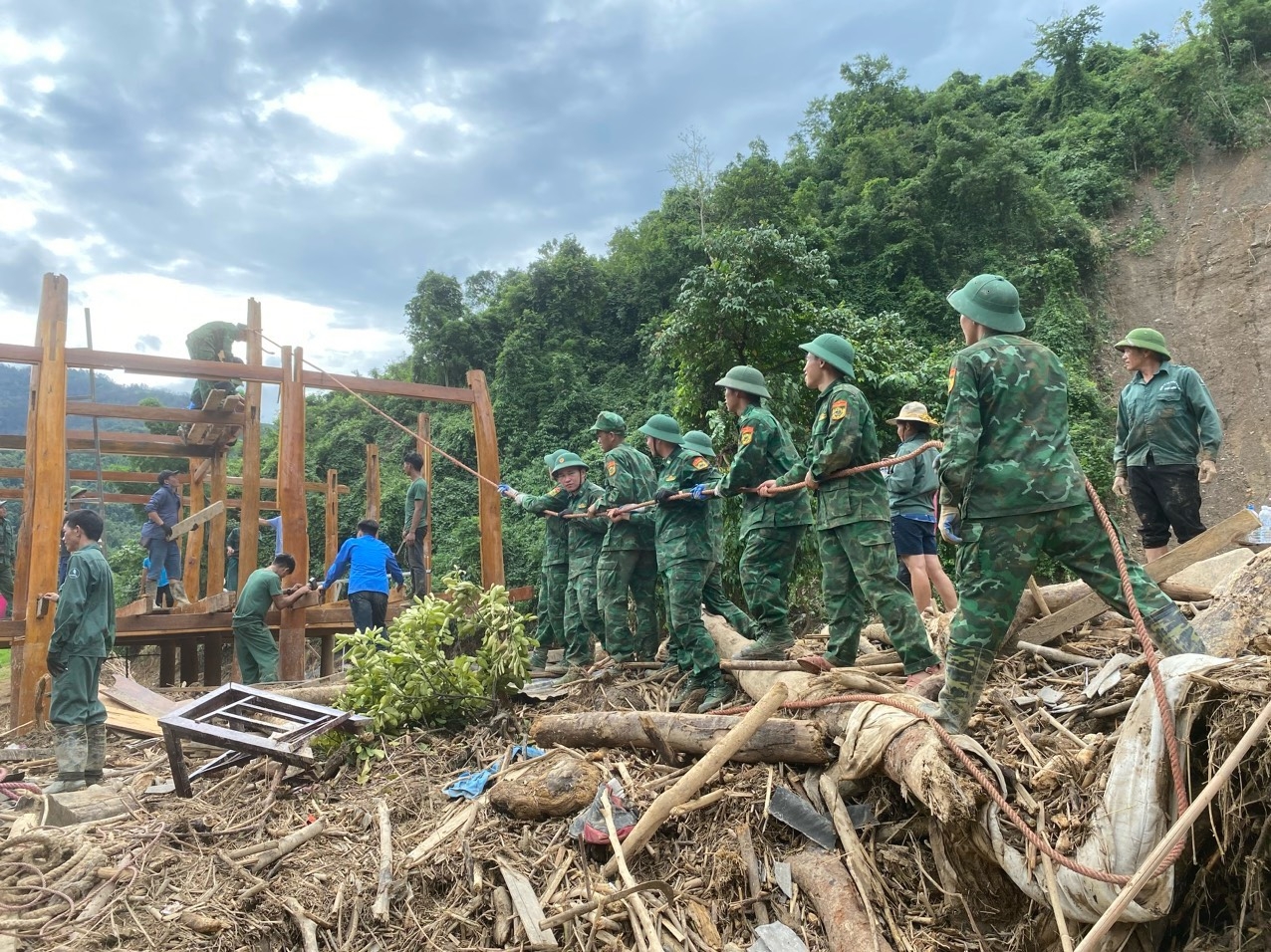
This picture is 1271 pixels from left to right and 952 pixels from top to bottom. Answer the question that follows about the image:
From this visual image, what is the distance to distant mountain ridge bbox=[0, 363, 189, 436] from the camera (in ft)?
34.2

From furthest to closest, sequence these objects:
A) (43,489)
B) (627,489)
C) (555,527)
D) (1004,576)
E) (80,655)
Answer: (555,527) < (43,489) < (627,489) < (80,655) < (1004,576)

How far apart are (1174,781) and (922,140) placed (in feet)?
100

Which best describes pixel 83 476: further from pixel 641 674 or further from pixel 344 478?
pixel 344 478

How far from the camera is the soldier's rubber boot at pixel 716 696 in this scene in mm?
5559

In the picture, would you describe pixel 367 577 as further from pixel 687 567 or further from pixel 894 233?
pixel 894 233

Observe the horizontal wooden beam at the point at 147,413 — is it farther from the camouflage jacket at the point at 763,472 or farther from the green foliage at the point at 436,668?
the camouflage jacket at the point at 763,472

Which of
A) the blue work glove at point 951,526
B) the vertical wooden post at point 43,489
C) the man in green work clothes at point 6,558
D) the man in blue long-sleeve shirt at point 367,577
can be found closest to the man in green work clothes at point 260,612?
the man in blue long-sleeve shirt at point 367,577

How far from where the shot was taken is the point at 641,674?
6730mm

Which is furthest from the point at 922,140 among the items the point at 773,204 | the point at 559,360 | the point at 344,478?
the point at 344,478

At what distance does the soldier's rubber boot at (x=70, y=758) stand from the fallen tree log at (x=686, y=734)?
368cm

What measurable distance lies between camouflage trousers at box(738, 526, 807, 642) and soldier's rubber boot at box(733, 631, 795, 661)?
22mm

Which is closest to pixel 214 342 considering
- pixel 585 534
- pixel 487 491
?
pixel 487 491

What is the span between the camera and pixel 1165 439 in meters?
5.60

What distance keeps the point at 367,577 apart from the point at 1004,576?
24.5 feet
